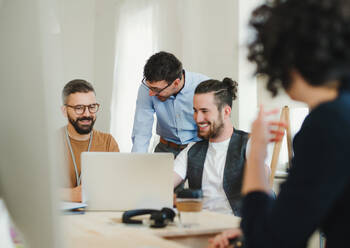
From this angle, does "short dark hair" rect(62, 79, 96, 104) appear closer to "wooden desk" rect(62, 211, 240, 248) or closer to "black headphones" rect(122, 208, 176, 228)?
"wooden desk" rect(62, 211, 240, 248)

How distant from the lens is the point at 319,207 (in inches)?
25.0

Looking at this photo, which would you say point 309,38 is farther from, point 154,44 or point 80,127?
point 154,44

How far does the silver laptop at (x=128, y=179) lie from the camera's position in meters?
1.65

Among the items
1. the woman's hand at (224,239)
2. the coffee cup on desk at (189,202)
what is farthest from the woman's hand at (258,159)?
the coffee cup on desk at (189,202)

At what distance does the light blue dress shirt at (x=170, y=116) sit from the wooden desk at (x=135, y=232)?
1.23 metres

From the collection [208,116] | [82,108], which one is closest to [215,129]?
[208,116]

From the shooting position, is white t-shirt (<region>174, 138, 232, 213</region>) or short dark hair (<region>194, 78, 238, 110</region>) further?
short dark hair (<region>194, 78, 238, 110</region>)

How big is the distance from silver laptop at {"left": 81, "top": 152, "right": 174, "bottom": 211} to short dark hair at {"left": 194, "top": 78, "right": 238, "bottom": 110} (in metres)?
0.74

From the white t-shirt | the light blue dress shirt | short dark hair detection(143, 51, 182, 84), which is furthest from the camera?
the light blue dress shirt

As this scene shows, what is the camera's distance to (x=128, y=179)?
65.7 inches

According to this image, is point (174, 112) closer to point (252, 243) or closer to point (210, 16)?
point (210, 16)

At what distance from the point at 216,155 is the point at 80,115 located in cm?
85

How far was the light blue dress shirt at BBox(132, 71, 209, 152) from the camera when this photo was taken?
2.78 metres

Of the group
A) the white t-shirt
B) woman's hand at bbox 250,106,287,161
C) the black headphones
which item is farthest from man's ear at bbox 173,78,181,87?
woman's hand at bbox 250,106,287,161
